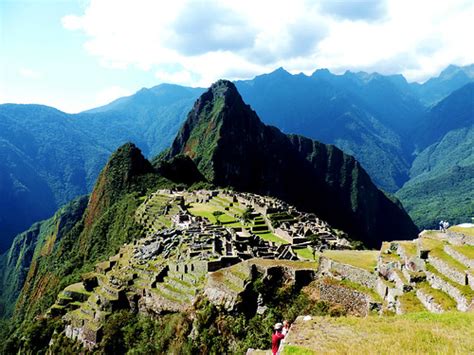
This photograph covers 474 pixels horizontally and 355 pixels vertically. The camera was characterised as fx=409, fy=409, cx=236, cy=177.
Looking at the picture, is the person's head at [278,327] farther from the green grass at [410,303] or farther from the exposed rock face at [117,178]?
the exposed rock face at [117,178]

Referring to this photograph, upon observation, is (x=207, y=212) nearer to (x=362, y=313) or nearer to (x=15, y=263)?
(x=362, y=313)

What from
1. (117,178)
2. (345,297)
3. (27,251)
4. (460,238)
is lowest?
(27,251)

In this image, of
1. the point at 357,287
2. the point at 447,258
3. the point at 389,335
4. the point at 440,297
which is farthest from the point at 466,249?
the point at 389,335

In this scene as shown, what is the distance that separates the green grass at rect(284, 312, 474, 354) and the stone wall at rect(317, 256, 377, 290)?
587 cm

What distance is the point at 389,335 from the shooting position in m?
13.2

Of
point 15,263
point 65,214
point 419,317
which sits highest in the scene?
point 419,317

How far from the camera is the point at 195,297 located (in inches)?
1075

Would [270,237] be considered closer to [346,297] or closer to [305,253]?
[305,253]

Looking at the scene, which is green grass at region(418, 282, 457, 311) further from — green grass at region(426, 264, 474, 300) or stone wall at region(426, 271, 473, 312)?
green grass at region(426, 264, 474, 300)

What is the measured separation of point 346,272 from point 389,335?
9.50 meters

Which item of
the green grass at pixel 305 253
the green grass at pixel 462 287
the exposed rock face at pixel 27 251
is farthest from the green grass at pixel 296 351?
the exposed rock face at pixel 27 251

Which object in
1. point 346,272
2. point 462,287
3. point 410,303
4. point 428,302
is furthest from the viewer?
point 346,272

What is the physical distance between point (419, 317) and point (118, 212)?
91.5 m

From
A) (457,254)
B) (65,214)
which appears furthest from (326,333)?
(65,214)
